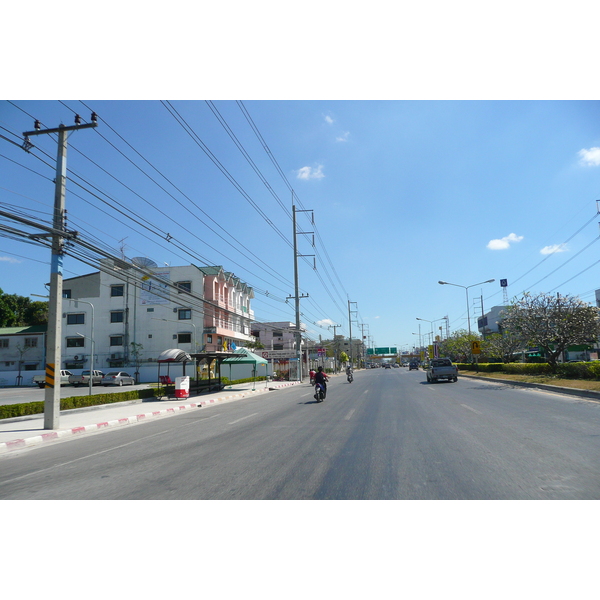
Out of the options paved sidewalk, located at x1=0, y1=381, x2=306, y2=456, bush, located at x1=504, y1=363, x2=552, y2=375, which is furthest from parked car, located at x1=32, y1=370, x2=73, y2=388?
bush, located at x1=504, y1=363, x2=552, y2=375

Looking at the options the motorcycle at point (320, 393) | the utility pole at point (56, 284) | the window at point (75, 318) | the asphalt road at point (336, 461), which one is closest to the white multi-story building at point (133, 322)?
the window at point (75, 318)

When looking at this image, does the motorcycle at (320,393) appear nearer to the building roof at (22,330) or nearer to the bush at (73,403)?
the bush at (73,403)

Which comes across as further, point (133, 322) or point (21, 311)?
point (21, 311)

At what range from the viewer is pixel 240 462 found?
779 cm

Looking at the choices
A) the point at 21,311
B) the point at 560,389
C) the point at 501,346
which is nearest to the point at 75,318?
the point at 21,311

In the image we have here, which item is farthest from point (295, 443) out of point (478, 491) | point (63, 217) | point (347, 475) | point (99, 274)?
point (99, 274)

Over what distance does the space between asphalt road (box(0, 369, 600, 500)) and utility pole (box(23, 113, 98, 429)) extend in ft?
6.49

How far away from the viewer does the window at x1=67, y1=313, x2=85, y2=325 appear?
5281 cm

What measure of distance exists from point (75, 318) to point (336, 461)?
53.0 m

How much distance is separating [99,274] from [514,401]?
49876mm

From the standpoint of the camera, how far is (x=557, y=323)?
2642 cm

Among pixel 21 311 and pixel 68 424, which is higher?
pixel 21 311

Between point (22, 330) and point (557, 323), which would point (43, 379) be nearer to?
point (22, 330)

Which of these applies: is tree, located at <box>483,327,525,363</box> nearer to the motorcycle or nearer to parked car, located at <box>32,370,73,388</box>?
the motorcycle
